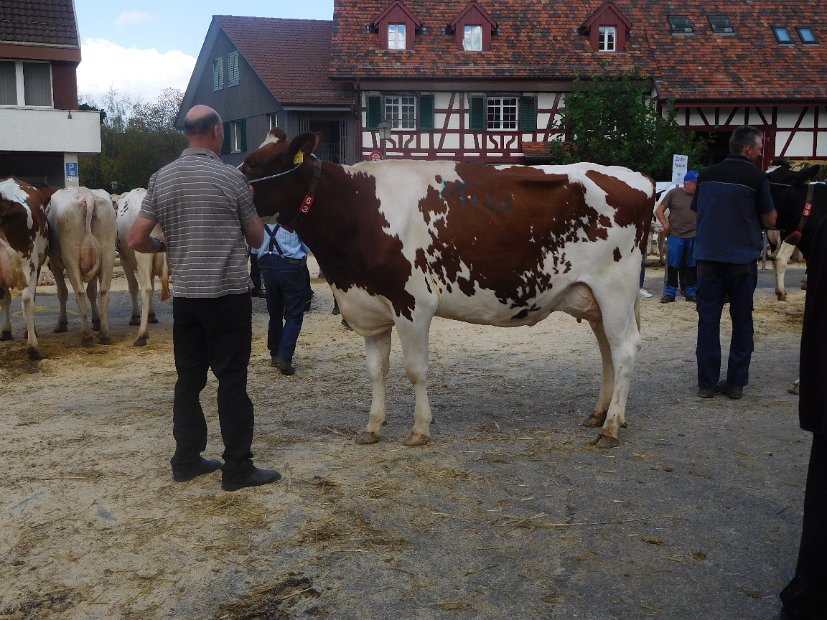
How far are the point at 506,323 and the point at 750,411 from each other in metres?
2.12

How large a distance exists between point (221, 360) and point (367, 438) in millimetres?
1375

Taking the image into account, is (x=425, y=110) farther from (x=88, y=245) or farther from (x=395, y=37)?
(x=88, y=245)

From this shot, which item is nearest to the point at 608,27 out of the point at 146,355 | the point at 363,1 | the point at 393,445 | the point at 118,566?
the point at 363,1

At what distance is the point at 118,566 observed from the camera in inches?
150

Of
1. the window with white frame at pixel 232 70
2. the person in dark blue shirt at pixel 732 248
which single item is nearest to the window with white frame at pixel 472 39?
the window with white frame at pixel 232 70

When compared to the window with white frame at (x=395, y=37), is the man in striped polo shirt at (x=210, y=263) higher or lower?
lower

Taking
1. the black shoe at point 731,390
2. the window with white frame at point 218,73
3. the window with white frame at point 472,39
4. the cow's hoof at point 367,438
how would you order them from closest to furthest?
the cow's hoof at point 367,438, the black shoe at point 731,390, the window with white frame at point 472,39, the window with white frame at point 218,73

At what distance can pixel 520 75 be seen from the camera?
3128 centimetres

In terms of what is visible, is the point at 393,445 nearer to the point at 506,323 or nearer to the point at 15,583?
the point at 506,323

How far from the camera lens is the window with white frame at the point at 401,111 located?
1251 inches

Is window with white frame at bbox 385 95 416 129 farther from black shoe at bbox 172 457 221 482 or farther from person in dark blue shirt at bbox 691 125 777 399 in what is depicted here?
black shoe at bbox 172 457 221 482

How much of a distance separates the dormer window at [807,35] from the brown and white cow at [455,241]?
32.3 meters

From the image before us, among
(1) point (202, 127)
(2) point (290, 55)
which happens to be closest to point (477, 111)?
(2) point (290, 55)

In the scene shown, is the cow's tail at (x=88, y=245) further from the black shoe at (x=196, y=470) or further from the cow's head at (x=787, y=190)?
the cow's head at (x=787, y=190)
